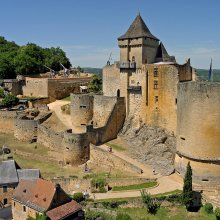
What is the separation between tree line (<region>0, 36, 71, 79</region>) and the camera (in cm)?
6775

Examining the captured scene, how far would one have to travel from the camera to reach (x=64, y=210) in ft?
96.4

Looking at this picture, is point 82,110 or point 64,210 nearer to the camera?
point 64,210

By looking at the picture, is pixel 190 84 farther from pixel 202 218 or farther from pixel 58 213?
pixel 58 213

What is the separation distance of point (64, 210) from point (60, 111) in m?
22.7

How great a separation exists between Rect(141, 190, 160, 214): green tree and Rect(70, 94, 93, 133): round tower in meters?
15.7

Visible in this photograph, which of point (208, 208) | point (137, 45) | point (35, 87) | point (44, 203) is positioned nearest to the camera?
point (44, 203)

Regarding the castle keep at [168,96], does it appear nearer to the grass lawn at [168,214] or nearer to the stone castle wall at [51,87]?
the grass lawn at [168,214]

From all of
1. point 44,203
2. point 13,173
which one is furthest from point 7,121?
point 44,203

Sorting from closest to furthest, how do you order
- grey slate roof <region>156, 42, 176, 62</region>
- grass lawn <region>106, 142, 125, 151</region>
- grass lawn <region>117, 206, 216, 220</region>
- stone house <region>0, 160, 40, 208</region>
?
grass lawn <region>117, 206, 216, 220</region> → stone house <region>0, 160, 40, 208</region> → grass lawn <region>106, 142, 125, 151</region> → grey slate roof <region>156, 42, 176, 62</region>

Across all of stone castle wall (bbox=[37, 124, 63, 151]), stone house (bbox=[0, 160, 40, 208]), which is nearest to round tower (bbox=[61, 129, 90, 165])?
stone castle wall (bbox=[37, 124, 63, 151])

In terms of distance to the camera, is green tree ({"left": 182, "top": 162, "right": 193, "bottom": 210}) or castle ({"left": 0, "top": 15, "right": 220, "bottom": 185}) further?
castle ({"left": 0, "top": 15, "right": 220, "bottom": 185})

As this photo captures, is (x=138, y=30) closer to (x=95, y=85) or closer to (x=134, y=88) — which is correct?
(x=134, y=88)

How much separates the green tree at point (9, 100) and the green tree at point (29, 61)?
1260 cm

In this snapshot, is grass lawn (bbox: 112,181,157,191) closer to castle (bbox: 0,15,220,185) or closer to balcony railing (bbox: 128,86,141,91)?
castle (bbox: 0,15,220,185)
